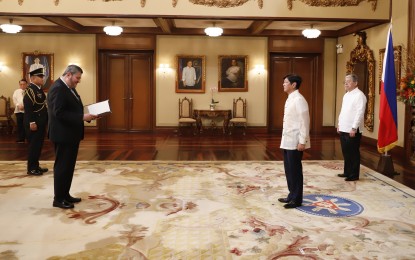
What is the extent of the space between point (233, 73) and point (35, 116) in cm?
794

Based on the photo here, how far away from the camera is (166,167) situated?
24.1 ft

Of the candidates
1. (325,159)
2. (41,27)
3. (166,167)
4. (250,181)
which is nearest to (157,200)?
(250,181)

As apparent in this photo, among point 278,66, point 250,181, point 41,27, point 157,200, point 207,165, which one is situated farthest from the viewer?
point 278,66

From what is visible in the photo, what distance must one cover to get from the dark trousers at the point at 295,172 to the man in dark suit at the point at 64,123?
2.30 metres

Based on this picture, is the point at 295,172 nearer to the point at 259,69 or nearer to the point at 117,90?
the point at 259,69

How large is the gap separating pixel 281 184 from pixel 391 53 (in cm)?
297

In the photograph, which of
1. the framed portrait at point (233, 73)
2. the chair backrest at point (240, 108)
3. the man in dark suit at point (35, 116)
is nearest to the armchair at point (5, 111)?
the framed portrait at point (233, 73)

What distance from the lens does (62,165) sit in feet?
15.5

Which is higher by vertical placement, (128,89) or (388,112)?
(128,89)

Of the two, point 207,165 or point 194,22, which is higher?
point 194,22

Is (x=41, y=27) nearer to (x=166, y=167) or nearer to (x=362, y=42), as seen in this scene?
(x=166, y=167)

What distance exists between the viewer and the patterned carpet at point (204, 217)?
359cm

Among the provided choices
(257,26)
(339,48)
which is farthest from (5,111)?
(339,48)

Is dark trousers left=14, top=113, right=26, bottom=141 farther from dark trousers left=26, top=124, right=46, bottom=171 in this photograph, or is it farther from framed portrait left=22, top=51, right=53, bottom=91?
dark trousers left=26, top=124, right=46, bottom=171
